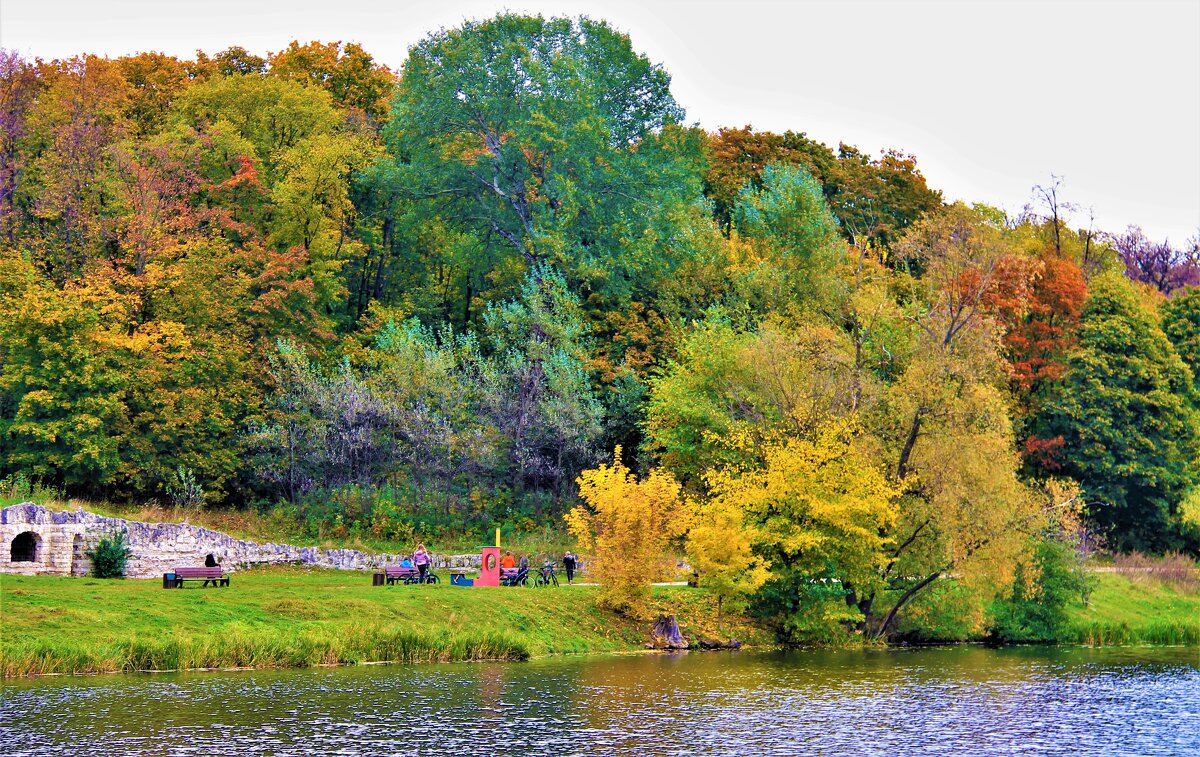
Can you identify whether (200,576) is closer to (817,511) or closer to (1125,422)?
(817,511)

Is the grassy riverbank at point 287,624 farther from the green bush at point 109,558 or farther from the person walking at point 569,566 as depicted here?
the person walking at point 569,566

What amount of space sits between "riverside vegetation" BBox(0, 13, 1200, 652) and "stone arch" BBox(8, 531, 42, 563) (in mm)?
5767

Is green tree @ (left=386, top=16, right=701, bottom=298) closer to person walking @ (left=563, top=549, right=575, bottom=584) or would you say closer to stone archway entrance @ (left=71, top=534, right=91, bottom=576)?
person walking @ (left=563, top=549, right=575, bottom=584)

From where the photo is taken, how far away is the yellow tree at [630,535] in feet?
157

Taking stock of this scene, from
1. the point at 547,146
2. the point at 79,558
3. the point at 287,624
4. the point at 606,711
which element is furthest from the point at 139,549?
the point at 547,146

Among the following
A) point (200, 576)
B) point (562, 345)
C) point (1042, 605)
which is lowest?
point (1042, 605)

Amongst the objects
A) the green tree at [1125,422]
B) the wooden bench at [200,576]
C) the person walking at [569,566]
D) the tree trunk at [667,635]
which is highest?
the green tree at [1125,422]

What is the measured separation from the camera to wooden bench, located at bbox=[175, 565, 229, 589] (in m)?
44.5

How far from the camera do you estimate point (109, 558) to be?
157 ft

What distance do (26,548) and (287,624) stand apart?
1415 centimetres

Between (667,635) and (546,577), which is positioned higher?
(546,577)

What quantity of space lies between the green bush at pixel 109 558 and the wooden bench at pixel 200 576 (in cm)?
411

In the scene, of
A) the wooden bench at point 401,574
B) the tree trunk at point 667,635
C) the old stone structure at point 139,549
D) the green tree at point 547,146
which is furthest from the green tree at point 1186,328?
the wooden bench at point 401,574

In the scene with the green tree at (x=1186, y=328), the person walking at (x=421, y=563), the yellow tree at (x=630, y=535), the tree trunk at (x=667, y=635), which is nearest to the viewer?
the tree trunk at (x=667, y=635)
